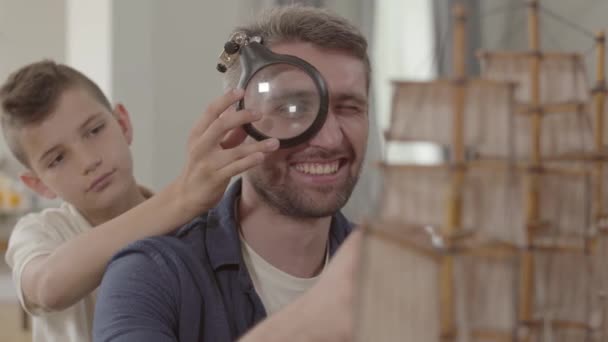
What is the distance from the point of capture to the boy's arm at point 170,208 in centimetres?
110

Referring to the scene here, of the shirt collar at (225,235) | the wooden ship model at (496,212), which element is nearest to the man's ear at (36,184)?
the shirt collar at (225,235)

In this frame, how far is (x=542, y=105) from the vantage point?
658mm

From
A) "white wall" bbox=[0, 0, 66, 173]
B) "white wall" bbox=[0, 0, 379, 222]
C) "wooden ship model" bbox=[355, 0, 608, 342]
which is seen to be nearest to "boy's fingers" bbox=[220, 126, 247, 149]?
"wooden ship model" bbox=[355, 0, 608, 342]

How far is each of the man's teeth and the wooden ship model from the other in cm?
51

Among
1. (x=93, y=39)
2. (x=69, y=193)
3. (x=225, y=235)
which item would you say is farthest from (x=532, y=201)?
(x=93, y=39)

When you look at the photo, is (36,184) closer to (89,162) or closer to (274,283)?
(89,162)

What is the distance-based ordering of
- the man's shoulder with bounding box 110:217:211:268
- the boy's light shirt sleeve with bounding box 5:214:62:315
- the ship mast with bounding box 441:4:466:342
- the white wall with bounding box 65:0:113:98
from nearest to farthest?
1. the ship mast with bounding box 441:4:466:342
2. the man's shoulder with bounding box 110:217:211:268
3. the boy's light shirt sleeve with bounding box 5:214:62:315
4. the white wall with bounding box 65:0:113:98

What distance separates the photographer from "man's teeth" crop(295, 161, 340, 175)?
3.87ft

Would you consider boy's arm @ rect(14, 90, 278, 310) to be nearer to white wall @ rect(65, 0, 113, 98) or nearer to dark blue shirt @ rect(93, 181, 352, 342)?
dark blue shirt @ rect(93, 181, 352, 342)

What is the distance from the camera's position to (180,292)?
3.75 ft

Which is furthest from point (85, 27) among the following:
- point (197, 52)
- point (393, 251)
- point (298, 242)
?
point (393, 251)

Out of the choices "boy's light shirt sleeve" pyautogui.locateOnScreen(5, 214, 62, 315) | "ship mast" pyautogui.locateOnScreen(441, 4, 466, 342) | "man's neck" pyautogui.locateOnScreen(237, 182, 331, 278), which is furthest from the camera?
"boy's light shirt sleeve" pyautogui.locateOnScreen(5, 214, 62, 315)

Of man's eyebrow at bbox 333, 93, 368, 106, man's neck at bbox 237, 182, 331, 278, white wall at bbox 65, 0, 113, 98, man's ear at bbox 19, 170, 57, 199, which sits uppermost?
white wall at bbox 65, 0, 113, 98

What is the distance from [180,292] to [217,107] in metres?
0.27
